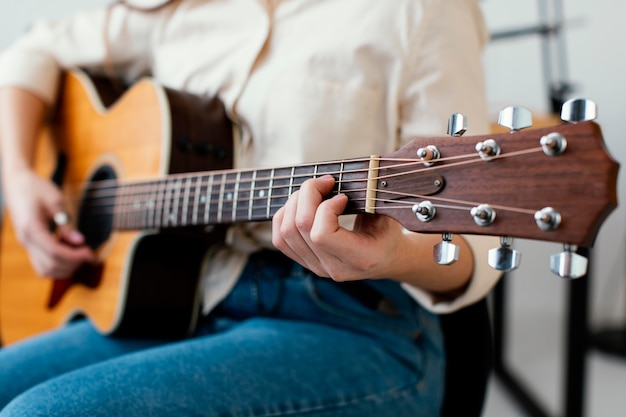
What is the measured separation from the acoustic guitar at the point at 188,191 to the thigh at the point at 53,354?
24mm

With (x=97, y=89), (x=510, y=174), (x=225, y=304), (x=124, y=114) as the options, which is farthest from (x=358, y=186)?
(x=97, y=89)

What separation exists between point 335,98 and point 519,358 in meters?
1.46

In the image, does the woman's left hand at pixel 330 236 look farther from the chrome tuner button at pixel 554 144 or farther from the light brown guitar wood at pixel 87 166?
the light brown guitar wood at pixel 87 166

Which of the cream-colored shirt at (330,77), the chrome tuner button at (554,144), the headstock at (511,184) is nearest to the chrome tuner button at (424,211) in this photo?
the headstock at (511,184)

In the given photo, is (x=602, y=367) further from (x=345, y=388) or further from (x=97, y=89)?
(x=97, y=89)

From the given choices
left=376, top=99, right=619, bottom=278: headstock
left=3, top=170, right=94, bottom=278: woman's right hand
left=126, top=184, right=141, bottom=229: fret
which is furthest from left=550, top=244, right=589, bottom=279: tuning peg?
left=3, top=170, right=94, bottom=278: woman's right hand

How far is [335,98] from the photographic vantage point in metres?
0.79

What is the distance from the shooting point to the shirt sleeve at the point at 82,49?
3.50 ft

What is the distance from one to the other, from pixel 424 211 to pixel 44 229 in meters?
0.71

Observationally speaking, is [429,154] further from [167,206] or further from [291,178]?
[167,206]

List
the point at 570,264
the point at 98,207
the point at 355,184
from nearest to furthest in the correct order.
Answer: the point at 570,264 → the point at 355,184 → the point at 98,207

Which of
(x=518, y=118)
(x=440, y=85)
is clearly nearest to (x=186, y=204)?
(x=440, y=85)

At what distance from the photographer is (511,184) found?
48 centimetres

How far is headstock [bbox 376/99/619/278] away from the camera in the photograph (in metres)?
0.45
